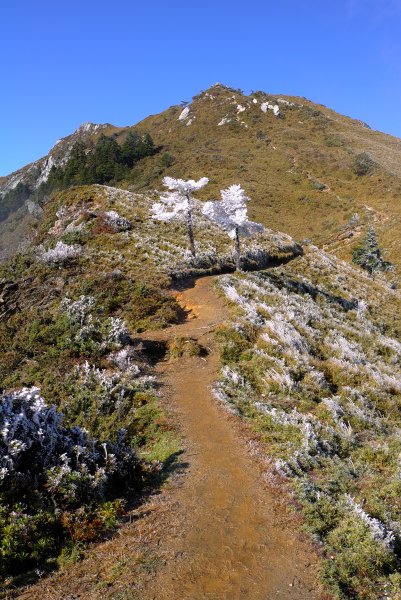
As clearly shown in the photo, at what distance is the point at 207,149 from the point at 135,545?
107740mm

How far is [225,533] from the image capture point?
829cm

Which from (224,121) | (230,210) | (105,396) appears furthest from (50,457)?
(224,121)

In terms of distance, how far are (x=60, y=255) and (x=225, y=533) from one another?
25547mm

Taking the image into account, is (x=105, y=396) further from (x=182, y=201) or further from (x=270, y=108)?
(x=270, y=108)

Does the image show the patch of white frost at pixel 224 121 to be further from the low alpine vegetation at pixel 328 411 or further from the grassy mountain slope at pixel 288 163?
the low alpine vegetation at pixel 328 411

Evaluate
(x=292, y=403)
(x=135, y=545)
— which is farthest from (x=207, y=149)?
(x=135, y=545)

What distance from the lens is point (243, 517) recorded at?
8812 millimetres

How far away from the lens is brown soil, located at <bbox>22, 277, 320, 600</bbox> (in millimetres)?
6930

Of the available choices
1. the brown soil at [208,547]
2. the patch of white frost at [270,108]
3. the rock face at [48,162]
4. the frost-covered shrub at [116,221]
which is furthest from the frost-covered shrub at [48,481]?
the rock face at [48,162]

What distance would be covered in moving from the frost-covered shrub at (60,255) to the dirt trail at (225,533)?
1950 cm

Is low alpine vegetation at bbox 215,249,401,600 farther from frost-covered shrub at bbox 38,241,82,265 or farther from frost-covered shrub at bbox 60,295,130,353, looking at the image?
frost-covered shrub at bbox 38,241,82,265

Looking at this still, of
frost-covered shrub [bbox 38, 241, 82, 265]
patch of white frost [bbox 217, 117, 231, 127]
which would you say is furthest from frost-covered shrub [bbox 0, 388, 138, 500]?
patch of white frost [bbox 217, 117, 231, 127]

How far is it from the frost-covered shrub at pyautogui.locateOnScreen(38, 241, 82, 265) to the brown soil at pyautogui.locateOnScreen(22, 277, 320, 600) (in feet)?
70.4

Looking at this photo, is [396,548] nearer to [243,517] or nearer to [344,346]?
[243,517]
